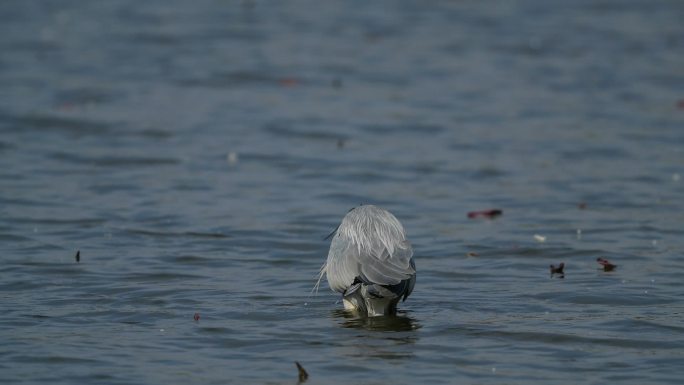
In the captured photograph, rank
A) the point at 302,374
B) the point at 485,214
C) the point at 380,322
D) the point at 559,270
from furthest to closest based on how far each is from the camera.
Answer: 1. the point at 485,214
2. the point at 559,270
3. the point at 380,322
4. the point at 302,374

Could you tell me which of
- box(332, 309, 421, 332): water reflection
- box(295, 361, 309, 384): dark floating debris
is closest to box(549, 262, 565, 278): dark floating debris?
box(332, 309, 421, 332): water reflection

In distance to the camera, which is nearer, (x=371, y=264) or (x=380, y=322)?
(x=371, y=264)

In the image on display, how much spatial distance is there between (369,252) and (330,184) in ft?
14.6

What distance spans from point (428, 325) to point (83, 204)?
170 inches

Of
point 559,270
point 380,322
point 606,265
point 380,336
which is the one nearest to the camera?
point 380,336

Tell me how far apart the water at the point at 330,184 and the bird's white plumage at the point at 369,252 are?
33 centimetres

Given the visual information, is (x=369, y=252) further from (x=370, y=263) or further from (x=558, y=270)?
(x=558, y=270)

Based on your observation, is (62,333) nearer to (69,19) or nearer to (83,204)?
(83,204)

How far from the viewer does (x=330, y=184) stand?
1140 cm

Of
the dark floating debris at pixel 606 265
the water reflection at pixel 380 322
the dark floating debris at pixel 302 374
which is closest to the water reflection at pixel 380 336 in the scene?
the water reflection at pixel 380 322

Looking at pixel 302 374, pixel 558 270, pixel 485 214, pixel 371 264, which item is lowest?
pixel 302 374

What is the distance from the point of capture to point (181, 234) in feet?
31.0

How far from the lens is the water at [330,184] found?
6.67 meters

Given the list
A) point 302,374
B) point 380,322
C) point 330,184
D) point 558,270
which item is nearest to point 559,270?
point 558,270
